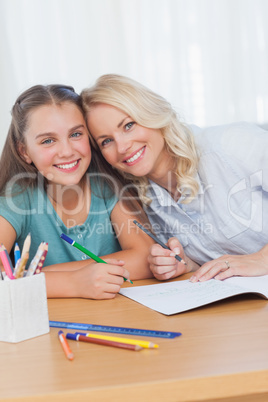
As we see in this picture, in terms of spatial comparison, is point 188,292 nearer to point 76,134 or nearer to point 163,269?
point 163,269

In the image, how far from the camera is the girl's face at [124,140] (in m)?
1.39

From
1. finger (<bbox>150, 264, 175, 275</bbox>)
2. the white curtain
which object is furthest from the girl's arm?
the white curtain

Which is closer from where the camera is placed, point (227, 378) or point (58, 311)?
point (227, 378)

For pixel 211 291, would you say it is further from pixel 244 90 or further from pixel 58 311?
pixel 244 90

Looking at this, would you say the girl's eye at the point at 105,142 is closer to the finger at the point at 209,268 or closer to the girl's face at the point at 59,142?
the girl's face at the point at 59,142

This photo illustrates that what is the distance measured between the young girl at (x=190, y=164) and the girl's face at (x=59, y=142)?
0.15 ft

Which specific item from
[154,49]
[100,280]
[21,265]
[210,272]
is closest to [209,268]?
[210,272]

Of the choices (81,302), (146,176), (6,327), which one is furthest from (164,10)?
(6,327)

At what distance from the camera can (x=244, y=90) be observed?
295 centimetres

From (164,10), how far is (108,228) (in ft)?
5.98

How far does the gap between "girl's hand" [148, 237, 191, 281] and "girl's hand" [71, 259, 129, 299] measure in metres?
0.14

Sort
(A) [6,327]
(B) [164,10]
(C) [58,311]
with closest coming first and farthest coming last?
(A) [6,327]
(C) [58,311]
(B) [164,10]

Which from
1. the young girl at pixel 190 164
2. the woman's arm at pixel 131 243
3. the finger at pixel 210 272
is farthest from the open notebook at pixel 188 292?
the young girl at pixel 190 164

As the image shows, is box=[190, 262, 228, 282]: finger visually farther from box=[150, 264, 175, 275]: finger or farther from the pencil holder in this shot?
the pencil holder
